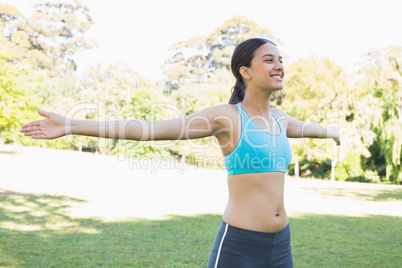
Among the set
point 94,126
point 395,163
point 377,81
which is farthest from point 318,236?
point 377,81

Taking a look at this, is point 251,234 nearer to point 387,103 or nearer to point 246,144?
point 246,144

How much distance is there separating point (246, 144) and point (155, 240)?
4.76 m

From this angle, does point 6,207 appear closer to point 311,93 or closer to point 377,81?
point 377,81

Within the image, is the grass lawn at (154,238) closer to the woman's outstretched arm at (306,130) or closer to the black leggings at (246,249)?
the woman's outstretched arm at (306,130)

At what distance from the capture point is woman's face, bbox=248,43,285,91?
2.11 metres

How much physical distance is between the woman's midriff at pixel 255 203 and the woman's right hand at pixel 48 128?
92 cm

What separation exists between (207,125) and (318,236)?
5557 millimetres

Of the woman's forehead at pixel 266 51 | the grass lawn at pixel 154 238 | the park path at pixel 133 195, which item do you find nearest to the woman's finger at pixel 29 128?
the woman's forehead at pixel 266 51

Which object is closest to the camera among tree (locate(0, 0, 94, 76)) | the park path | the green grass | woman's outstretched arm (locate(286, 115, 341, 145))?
woman's outstretched arm (locate(286, 115, 341, 145))

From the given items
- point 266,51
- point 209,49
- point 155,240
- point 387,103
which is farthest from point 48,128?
point 209,49

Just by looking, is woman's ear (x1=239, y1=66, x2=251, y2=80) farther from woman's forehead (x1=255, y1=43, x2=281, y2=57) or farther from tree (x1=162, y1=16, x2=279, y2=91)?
tree (x1=162, y1=16, x2=279, y2=91)

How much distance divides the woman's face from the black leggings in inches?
31.7

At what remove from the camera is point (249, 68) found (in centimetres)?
216

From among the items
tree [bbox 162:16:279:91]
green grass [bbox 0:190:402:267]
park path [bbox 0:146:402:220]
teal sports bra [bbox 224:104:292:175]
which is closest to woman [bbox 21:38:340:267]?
teal sports bra [bbox 224:104:292:175]
